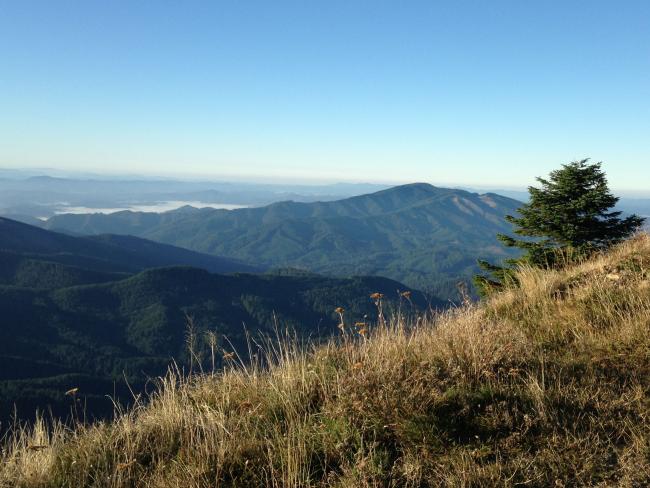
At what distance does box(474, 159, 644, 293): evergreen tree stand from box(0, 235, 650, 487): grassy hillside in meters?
19.6

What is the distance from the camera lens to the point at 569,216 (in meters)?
23.8

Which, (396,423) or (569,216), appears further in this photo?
(569,216)

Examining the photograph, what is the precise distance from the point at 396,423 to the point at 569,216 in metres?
24.6

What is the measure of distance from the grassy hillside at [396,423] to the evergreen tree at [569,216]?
64.2ft

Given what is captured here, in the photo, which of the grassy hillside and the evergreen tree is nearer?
the grassy hillside

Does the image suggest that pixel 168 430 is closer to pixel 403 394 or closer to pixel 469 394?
pixel 403 394

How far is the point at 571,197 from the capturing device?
80.8 feet

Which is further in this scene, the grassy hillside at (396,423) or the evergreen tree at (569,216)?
the evergreen tree at (569,216)

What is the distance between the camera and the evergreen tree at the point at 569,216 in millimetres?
23141

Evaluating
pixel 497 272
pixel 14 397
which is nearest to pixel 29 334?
pixel 14 397

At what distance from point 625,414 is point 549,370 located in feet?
2.56

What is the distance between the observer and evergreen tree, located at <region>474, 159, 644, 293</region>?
75.9 feet

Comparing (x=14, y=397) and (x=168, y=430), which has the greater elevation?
(x=168, y=430)

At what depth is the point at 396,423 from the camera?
3.23m
